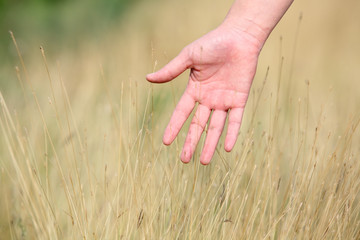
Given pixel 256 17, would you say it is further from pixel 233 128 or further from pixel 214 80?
pixel 233 128

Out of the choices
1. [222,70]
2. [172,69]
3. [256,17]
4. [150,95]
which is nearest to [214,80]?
[222,70]

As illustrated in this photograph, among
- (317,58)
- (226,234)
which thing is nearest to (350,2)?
(317,58)

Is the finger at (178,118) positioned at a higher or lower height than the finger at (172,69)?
lower

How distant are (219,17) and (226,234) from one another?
2273 millimetres

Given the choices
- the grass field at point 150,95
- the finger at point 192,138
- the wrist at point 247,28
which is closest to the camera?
the finger at point 192,138

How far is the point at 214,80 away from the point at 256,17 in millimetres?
307

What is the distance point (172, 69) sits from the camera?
4.78ft

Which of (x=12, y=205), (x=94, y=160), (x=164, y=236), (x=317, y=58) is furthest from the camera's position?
(x=317, y=58)

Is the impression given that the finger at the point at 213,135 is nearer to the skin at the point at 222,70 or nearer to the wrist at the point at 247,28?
the skin at the point at 222,70

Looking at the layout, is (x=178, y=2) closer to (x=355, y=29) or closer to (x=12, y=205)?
(x=355, y=29)

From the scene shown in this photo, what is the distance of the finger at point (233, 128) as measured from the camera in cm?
144

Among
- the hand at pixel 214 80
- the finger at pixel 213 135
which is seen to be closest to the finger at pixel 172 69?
the hand at pixel 214 80

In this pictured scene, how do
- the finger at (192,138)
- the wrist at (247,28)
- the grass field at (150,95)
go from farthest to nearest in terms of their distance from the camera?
the grass field at (150,95) < the wrist at (247,28) < the finger at (192,138)

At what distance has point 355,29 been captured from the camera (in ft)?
9.92
